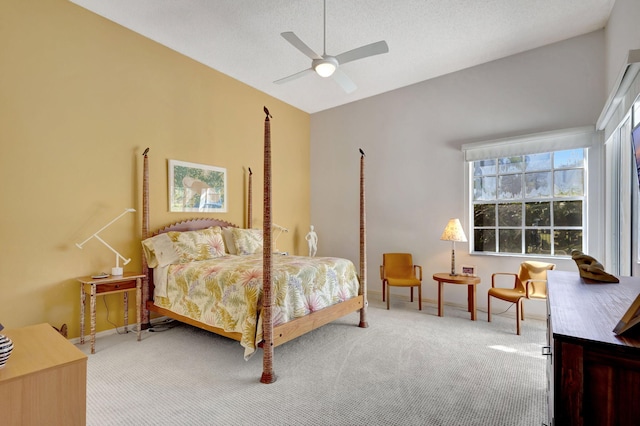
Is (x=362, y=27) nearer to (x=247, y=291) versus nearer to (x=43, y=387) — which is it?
(x=247, y=291)

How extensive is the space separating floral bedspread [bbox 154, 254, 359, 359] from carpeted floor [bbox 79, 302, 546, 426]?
37 cm

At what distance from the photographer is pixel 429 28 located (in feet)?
11.8

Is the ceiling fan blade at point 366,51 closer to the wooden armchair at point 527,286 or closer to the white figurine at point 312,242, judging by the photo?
the wooden armchair at point 527,286

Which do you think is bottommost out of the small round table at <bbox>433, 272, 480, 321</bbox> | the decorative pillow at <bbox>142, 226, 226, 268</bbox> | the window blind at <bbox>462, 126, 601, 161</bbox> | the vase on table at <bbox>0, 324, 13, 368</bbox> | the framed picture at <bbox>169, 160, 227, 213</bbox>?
the small round table at <bbox>433, 272, 480, 321</bbox>

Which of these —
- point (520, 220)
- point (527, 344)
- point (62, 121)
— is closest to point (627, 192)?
point (520, 220)

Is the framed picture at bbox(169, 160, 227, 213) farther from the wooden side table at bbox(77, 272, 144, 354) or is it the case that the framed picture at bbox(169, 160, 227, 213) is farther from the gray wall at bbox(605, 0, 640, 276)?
the gray wall at bbox(605, 0, 640, 276)

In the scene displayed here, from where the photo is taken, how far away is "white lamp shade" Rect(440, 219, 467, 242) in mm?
4312

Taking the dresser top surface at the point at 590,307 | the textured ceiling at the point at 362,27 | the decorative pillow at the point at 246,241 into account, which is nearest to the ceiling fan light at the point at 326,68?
the textured ceiling at the point at 362,27

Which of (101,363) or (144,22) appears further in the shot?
(144,22)

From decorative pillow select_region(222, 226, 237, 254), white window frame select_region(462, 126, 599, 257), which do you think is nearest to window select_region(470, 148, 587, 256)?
white window frame select_region(462, 126, 599, 257)

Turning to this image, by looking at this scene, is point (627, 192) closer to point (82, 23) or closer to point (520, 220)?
point (520, 220)

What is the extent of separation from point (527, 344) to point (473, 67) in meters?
3.65

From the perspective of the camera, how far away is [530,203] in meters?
4.26

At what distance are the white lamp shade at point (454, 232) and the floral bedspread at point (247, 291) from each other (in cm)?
153
